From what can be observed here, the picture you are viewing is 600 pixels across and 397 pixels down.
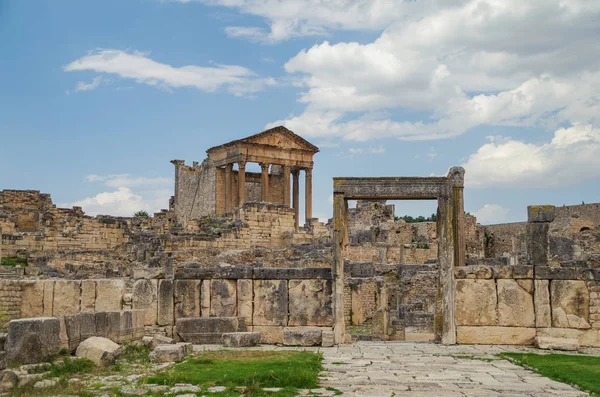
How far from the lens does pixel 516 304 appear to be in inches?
567

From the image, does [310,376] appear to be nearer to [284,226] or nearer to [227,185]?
[284,226]

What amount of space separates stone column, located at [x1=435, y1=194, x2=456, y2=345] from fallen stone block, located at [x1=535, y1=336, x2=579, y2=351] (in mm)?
1652

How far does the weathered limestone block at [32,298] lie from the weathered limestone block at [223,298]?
Answer: 3359mm

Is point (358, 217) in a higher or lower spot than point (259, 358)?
higher

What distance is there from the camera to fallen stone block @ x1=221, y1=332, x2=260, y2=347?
1361 cm

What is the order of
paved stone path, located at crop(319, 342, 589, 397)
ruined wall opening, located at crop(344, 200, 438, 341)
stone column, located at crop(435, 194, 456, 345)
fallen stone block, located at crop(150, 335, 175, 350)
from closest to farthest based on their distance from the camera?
paved stone path, located at crop(319, 342, 589, 397) → fallen stone block, located at crop(150, 335, 175, 350) → stone column, located at crop(435, 194, 456, 345) → ruined wall opening, located at crop(344, 200, 438, 341)

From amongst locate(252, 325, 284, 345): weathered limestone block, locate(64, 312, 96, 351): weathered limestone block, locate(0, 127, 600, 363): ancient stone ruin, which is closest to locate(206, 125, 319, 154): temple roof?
locate(0, 127, 600, 363): ancient stone ruin

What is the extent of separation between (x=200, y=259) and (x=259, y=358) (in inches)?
646

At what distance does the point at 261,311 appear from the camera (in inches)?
595

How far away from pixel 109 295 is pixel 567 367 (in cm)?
868

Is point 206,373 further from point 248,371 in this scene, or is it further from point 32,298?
point 32,298

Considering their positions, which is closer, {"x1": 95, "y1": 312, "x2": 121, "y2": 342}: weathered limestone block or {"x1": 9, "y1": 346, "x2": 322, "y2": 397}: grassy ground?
{"x1": 9, "y1": 346, "x2": 322, "y2": 397}: grassy ground

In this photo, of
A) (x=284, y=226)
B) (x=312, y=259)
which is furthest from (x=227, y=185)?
(x=312, y=259)

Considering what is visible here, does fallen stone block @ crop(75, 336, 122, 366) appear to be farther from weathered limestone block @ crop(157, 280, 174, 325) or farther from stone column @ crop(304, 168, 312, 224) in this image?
stone column @ crop(304, 168, 312, 224)
